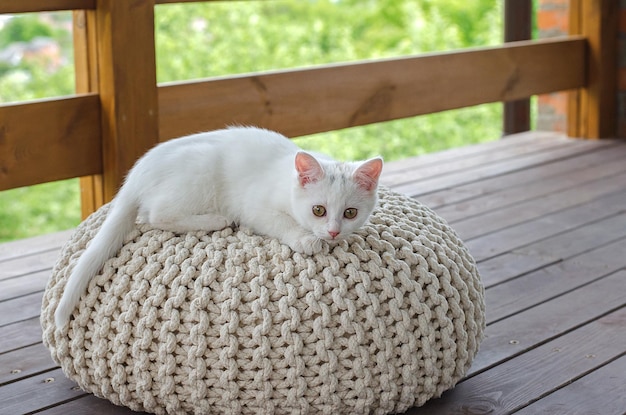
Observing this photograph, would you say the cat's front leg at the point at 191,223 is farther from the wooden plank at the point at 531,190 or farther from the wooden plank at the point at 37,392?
the wooden plank at the point at 531,190

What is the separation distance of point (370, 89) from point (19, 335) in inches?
76.5

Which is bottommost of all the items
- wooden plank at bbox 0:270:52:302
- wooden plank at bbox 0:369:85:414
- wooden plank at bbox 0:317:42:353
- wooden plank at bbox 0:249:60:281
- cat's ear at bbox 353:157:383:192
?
wooden plank at bbox 0:369:85:414

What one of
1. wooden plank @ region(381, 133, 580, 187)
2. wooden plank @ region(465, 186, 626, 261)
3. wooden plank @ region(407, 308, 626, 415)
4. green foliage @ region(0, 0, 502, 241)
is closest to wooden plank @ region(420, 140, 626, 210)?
wooden plank @ region(381, 133, 580, 187)

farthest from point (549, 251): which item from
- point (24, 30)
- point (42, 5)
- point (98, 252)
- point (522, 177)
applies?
point (24, 30)

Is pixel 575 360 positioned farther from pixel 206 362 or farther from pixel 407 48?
pixel 407 48

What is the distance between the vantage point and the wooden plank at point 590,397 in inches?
71.5

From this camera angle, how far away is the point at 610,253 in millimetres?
2881

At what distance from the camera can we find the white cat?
181 centimetres

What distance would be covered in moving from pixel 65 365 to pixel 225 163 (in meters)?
0.52

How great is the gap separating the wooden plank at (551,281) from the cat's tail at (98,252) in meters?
0.94

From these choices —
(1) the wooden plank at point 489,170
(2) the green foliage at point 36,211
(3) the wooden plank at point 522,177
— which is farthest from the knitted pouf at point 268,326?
(2) the green foliage at point 36,211

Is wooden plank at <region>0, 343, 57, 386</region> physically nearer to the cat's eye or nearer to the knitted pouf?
the knitted pouf

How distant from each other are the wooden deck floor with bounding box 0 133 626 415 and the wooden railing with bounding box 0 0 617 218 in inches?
11.1

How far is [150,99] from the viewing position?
297 centimetres
